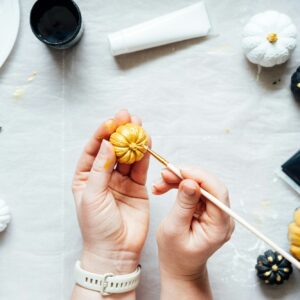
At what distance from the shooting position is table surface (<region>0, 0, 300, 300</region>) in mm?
1068

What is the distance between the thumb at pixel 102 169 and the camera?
87 centimetres

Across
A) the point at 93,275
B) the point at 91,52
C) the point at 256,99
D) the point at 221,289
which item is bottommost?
the point at 221,289

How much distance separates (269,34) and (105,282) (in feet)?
1.83

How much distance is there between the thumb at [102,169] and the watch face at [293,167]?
37 centimetres

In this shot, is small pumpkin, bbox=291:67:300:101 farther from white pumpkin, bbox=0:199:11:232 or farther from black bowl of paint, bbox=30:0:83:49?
white pumpkin, bbox=0:199:11:232

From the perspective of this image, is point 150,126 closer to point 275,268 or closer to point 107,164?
point 107,164

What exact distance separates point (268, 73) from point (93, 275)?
0.53 meters

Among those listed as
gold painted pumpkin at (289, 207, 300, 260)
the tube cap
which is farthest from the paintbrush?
the tube cap

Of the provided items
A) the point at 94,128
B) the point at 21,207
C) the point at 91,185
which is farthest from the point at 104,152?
the point at 21,207

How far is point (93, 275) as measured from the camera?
37.1 inches

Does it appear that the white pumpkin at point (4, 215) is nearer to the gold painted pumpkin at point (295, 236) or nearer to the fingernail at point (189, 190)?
the fingernail at point (189, 190)

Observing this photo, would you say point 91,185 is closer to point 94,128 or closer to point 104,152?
point 104,152

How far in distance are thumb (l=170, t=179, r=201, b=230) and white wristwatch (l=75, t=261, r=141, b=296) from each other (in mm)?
159

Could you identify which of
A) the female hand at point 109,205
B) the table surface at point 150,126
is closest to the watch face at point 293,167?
the table surface at point 150,126
